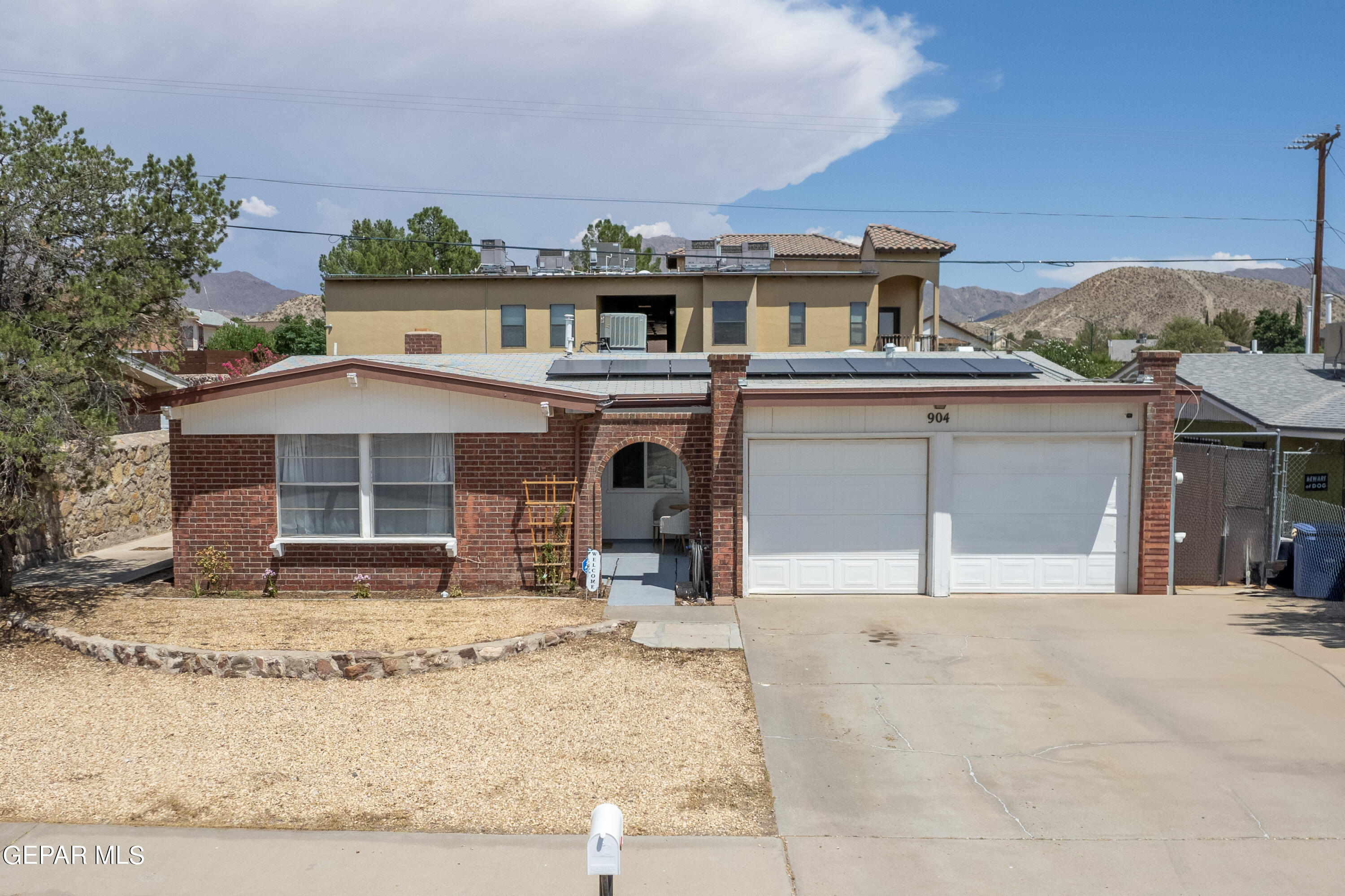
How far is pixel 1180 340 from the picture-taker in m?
68.6

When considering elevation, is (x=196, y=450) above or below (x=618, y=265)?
below

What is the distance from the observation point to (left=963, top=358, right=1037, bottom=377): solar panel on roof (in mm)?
14508

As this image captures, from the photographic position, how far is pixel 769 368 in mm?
15086

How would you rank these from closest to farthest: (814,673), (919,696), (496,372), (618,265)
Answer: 1. (919,696)
2. (814,673)
3. (496,372)
4. (618,265)

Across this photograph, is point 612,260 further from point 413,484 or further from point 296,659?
point 296,659

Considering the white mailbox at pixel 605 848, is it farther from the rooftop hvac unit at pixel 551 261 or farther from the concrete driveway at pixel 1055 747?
the rooftop hvac unit at pixel 551 261

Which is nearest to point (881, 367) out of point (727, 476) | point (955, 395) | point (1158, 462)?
point (955, 395)

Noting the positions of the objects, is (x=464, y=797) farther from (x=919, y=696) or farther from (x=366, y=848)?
(x=919, y=696)

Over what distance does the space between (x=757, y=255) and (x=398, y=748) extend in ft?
86.7

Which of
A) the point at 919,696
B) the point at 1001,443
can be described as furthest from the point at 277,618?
the point at 1001,443

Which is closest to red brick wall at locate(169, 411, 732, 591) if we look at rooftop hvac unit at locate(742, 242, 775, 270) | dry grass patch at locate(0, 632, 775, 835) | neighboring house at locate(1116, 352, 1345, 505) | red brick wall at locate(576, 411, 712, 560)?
red brick wall at locate(576, 411, 712, 560)

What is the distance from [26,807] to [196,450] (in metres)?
7.58

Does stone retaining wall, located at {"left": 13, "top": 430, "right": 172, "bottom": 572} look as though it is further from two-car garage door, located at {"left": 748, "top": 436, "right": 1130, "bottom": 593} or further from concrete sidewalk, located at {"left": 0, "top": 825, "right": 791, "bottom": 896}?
two-car garage door, located at {"left": 748, "top": 436, "right": 1130, "bottom": 593}

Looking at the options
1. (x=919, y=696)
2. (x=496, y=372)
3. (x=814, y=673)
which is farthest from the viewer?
(x=496, y=372)
